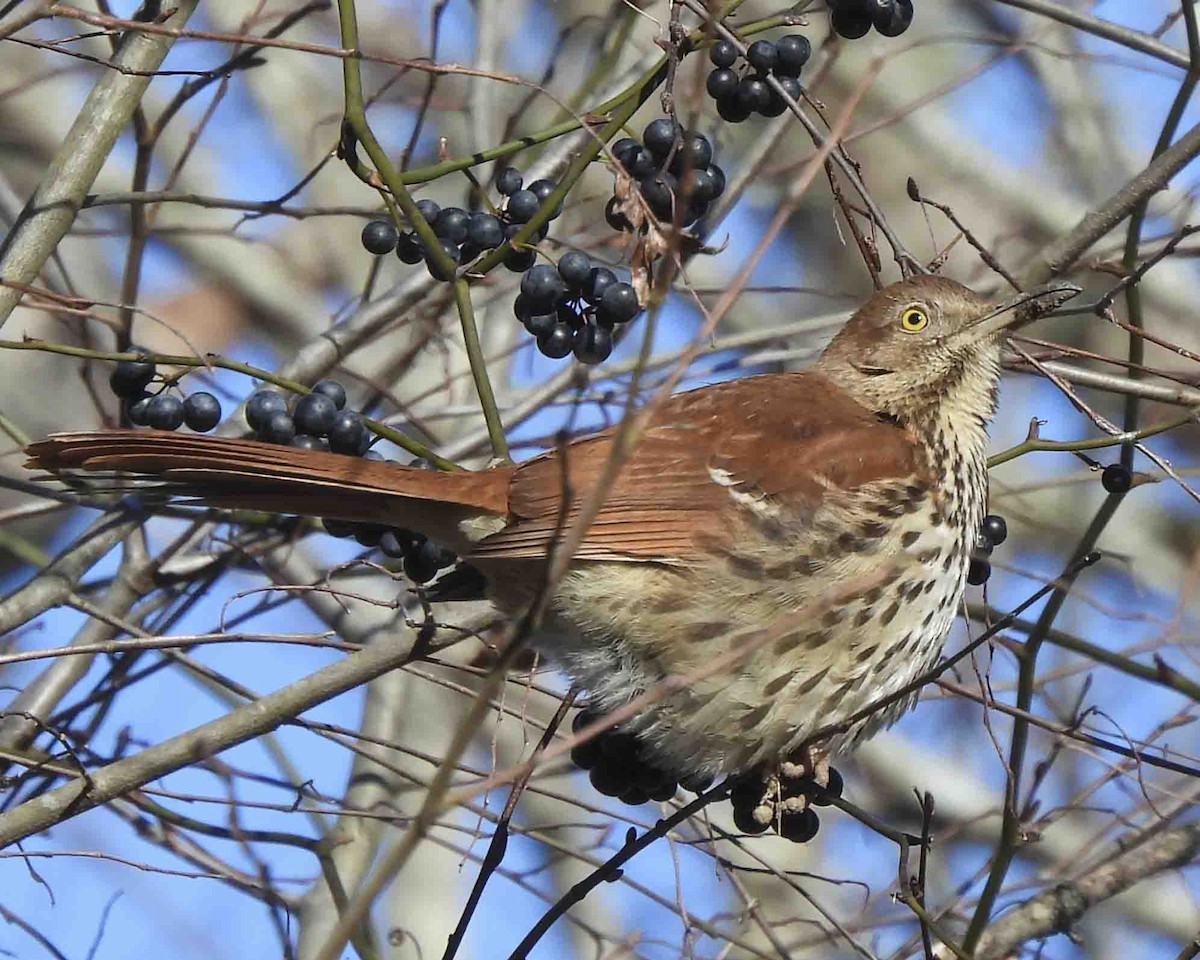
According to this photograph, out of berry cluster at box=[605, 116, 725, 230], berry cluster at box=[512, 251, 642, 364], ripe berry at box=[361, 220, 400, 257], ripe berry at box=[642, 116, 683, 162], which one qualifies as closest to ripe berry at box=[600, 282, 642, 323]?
berry cluster at box=[512, 251, 642, 364]

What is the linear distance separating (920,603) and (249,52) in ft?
5.89

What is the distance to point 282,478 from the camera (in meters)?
2.93

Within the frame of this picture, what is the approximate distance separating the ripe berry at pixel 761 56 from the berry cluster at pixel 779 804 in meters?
1.33

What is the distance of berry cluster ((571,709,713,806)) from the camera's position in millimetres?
3178

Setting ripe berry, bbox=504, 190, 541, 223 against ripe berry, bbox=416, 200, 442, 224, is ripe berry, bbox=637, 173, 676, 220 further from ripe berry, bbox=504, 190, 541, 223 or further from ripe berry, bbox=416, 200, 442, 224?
ripe berry, bbox=416, 200, 442, 224

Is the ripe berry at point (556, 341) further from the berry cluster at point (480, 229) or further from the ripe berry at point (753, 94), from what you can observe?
the ripe berry at point (753, 94)

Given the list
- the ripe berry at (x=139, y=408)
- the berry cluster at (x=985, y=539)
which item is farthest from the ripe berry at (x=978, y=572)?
the ripe berry at (x=139, y=408)

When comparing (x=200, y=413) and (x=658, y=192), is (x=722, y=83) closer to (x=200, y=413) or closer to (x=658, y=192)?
(x=658, y=192)

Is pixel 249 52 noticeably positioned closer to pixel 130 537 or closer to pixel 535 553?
pixel 130 537

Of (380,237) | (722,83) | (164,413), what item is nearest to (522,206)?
(380,237)

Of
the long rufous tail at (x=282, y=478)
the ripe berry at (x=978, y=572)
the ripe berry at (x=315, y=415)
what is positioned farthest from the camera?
the ripe berry at (x=978, y=572)

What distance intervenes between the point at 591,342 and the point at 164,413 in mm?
819

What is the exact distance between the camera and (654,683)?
124 inches

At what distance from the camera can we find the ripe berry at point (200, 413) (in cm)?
315
